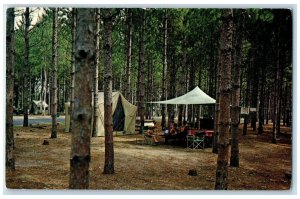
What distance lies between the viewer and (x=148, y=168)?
420 inches

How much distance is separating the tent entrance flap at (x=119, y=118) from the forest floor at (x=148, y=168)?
521 cm

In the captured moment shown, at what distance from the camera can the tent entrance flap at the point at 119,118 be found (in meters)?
20.9

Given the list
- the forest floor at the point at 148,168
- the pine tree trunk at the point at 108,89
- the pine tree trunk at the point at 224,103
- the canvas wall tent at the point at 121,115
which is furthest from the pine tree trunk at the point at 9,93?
the canvas wall tent at the point at 121,115

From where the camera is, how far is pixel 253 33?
23.5 m

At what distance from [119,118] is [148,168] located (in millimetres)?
10675

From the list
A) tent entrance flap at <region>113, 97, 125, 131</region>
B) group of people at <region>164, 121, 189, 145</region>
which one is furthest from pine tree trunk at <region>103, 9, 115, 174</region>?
tent entrance flap at <region>113, 97, 125, 131</region>

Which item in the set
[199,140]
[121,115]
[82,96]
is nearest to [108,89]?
[82,96]

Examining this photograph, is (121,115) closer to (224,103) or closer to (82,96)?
(224,103)

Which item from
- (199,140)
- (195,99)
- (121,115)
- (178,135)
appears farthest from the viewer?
(121,115)

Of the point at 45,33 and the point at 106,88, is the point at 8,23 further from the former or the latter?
the point at 45,33

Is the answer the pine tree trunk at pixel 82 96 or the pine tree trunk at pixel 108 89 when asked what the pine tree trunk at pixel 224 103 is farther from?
the pine tree trunk at pixel 82 96
